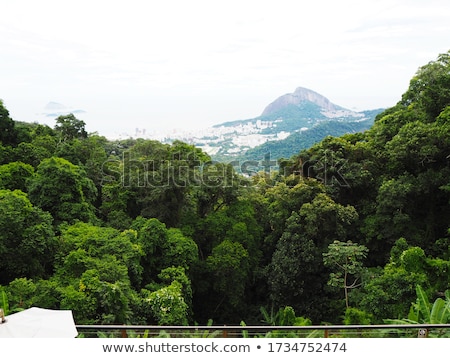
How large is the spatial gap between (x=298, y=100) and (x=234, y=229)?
3663 inches

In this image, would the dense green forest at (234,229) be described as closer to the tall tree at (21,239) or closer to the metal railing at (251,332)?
the tall tree at (21,239)

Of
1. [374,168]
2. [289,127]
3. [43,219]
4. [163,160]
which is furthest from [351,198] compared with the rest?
[289,127]

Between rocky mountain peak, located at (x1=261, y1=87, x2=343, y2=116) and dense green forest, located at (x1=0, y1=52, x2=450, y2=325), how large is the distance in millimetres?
87412

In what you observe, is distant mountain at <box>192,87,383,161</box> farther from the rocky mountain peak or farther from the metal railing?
the metal railing

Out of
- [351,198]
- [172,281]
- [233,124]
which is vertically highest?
[233,124]

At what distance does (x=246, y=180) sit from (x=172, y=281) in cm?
503

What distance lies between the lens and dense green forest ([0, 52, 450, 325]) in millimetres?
8875

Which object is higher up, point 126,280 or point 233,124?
point 233,124

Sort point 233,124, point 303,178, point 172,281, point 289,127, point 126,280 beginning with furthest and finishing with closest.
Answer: point 233,124, point 289,127, point 303,178, point 172,281, point 126,280

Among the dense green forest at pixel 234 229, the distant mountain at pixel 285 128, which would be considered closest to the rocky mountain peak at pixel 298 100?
the distant mountain at pixel 285 128

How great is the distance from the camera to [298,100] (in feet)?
335
